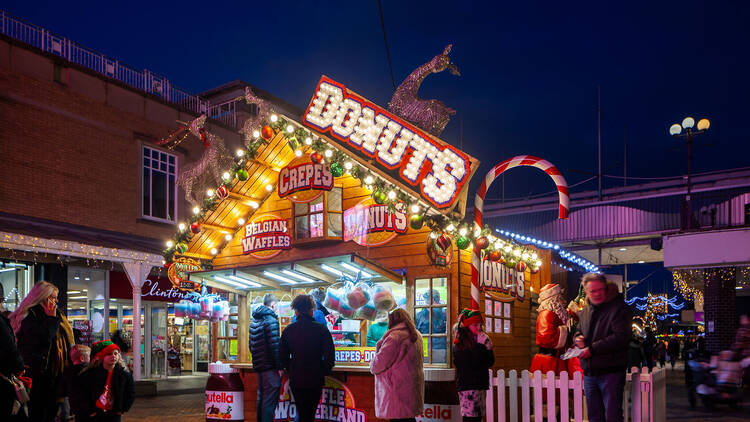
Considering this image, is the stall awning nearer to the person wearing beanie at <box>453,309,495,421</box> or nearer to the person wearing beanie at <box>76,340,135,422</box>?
the person wearing beanie at <box>453,309,495,421</box>

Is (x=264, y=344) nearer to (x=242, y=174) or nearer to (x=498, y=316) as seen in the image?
(x=242, y=174)

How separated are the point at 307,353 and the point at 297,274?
3066mm

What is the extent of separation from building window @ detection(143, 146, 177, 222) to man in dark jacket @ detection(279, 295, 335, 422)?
1429cm

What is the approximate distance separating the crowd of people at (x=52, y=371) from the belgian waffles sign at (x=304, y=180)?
14.0ft

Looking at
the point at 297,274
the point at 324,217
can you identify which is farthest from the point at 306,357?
the point at 324,217

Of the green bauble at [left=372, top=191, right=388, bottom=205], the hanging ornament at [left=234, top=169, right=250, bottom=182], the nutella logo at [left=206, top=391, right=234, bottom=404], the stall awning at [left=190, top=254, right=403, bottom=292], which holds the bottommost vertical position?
the nutella logo at [left=206, top=391, right=234, bottom=404]

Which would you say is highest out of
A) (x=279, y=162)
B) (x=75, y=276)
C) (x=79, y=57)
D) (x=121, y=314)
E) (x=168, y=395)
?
(x=79, y=57)

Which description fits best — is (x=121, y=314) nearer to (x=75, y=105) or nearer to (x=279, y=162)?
(x=75, y=105)

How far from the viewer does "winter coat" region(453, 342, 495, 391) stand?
7.39 m

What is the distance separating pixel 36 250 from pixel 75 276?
5.11 m

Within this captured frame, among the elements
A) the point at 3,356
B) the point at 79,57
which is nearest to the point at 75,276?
the point at 79,57

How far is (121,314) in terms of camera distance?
20703mm

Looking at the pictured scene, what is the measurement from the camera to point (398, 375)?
6.59 m

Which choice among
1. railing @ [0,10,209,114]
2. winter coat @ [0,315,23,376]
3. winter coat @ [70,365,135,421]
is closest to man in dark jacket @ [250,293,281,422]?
winter coat @ [70,365,135,421]
